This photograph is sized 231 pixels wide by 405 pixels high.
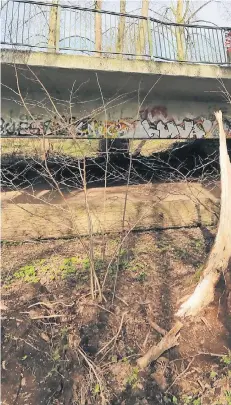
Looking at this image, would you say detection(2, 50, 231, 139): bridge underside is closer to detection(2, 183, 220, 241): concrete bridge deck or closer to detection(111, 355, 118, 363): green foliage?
detection(2, 183, 220, 241): concrete bridge deck

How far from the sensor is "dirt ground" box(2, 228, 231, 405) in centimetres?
377

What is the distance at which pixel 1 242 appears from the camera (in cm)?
650

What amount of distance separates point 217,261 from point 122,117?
5.88 meters

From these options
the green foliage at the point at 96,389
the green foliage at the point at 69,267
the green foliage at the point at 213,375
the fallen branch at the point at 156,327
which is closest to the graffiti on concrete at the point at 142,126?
the green foliage at the point at 69,267

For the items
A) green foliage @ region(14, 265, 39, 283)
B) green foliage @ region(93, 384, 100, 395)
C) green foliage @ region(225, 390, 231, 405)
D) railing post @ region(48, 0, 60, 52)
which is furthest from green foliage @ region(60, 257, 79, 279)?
railing post @ region(48, 0, 60, 52)

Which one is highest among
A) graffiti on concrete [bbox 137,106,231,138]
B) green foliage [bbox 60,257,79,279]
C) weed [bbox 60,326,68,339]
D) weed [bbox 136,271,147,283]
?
graffiti on concrete [bbox 137,106,231,138]

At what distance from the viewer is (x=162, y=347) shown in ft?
13.7

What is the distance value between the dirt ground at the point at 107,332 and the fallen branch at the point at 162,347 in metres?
0.08

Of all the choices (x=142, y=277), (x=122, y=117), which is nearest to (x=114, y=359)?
(x=142, y=277)

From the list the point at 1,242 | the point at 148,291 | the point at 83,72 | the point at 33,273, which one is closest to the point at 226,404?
the point at 148,291

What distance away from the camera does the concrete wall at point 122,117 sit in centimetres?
915

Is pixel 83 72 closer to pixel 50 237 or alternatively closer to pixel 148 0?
pixel 50 237

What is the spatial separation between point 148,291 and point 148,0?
12.7 meters

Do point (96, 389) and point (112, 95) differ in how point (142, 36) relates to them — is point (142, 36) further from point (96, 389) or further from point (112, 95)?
point (96, 389)
